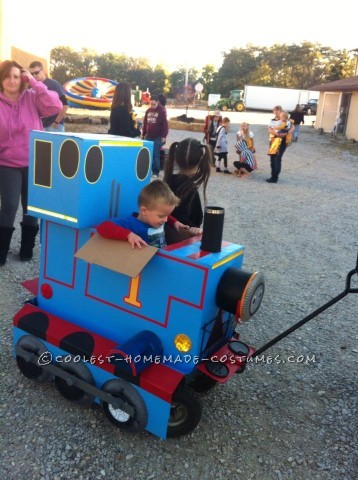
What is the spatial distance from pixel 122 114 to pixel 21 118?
10.4ft

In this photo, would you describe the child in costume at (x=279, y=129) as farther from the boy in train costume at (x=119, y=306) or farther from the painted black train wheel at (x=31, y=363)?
the painted black train wheel at (x=31, y=363)

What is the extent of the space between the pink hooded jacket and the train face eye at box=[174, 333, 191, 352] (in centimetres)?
236

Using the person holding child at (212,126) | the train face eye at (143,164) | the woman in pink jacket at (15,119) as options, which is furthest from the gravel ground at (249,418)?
the person holding child at (212,126)

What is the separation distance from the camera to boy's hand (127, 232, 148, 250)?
6.79 ft

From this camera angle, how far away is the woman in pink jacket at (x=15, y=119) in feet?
11.6

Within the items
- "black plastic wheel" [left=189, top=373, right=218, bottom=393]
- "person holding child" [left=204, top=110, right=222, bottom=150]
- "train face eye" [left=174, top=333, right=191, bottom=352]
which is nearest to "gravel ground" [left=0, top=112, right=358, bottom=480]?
"black plastic wheel" [left=189, top=373, right=218, bottom=393]

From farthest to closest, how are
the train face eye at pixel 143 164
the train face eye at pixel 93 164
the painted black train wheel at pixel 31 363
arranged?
the train face eye at pixel 143 164, the painted black train wheel at pixel 31 363, the train face eye at pixel 93 164

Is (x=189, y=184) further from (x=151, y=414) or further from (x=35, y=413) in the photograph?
(x=35, y=413)

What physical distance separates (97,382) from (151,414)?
0.35 metres

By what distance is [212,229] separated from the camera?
6.99 feet

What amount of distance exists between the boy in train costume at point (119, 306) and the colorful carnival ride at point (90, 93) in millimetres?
26025

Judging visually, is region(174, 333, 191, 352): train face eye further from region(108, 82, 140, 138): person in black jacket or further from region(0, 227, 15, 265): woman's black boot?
region(108, 82, 140, 138): person in black jacket

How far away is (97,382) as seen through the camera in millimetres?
2268

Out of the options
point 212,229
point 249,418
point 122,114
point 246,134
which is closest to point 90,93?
point 246,134
